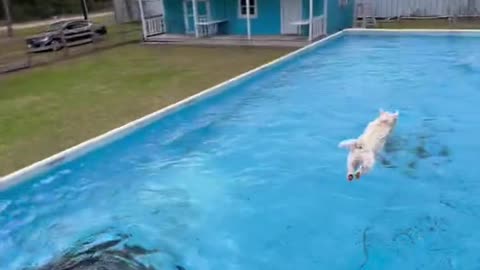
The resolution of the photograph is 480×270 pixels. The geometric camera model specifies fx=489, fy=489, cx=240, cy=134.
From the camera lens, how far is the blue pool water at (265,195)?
592cm

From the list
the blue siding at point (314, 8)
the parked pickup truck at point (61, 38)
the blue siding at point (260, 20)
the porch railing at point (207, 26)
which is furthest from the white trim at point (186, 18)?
the blue siding at point (314, 8)

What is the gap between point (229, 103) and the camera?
458 inches

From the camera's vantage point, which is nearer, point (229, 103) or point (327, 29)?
point (229, 103)

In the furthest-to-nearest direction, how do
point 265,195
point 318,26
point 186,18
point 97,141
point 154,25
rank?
point 154,25 < point 186,18 < point 318,26 < point 97,141 < point 265,195

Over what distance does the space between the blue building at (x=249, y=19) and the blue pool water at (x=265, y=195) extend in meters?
8.22

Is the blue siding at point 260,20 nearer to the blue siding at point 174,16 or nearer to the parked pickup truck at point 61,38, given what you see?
the blue siding at point 174,16

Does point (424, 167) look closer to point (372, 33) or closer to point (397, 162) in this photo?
point (397, 162)

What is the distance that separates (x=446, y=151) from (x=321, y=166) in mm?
2284

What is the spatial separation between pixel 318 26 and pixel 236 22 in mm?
3698

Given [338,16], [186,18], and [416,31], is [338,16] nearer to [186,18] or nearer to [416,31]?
[416,31]

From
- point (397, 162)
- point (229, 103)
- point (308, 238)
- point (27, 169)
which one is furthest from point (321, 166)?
point (27, 169)

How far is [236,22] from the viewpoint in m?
20.6

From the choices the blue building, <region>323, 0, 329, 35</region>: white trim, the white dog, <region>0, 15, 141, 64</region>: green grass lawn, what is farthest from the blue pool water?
<region>0, 15, 141, 64</region>: green grass lawn

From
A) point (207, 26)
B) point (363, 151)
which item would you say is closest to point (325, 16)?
point (207, 26)
